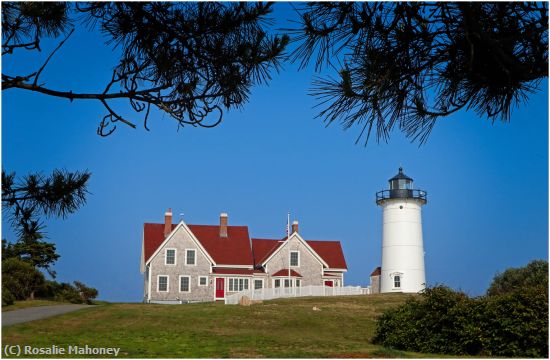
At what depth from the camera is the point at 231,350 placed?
504 inches

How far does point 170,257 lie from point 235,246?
400 centimetres

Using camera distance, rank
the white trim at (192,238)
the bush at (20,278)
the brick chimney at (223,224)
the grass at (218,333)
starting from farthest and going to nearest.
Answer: the brick chimney at (223,224) < the white trim at (192,238) < the bush at (20,278) < the grass at (218,333)

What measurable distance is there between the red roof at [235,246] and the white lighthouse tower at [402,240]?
336 centimetres

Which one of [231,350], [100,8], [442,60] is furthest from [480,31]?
[231,350]

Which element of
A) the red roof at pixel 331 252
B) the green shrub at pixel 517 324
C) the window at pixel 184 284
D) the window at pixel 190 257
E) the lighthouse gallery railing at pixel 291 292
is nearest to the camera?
the green shrub at pixel 517 324

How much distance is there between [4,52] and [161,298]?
31.7m

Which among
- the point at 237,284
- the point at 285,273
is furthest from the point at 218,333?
the point at 285,273

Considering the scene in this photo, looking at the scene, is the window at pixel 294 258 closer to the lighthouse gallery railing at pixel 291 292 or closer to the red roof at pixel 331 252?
the red roof at pixel 331 252

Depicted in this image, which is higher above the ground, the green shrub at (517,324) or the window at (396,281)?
the window at (396,281)

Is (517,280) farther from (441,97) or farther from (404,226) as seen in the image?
(441,97)

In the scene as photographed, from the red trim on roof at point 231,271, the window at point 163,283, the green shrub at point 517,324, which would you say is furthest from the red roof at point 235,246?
the green shrub at point 517,324

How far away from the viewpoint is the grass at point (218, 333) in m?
12.7

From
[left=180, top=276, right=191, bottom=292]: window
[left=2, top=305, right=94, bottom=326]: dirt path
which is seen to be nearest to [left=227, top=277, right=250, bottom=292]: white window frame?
[left=180, top=276, right=191, bottom=292]: window

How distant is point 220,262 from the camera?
1448 inches
